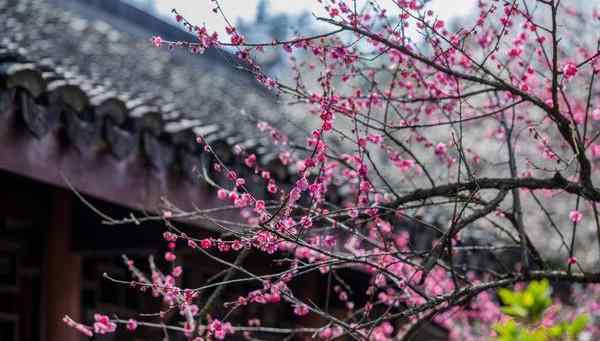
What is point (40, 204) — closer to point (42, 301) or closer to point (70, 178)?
point (42, 301)

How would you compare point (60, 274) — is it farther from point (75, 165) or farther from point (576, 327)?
point (576, 327)

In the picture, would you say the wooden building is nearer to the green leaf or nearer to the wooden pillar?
the wooden pillar

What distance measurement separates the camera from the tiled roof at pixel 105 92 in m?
2.98

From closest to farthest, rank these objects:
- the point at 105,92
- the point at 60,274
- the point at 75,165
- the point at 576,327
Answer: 1. the point at 576,327
2. the point at 75,165
3. the point at 105,92
4. the point at 60,274

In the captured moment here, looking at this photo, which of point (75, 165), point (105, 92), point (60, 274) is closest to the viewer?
point (75, 165)

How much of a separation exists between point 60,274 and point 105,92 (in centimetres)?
117

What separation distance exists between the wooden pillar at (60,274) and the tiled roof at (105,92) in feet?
2.37

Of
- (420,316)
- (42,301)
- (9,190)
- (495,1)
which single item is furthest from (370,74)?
(42,301)

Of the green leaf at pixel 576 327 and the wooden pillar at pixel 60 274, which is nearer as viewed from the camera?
the green leaf at pixel 576 327

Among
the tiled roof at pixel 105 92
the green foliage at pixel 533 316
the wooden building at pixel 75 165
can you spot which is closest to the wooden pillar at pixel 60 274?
the wooden building at pixel 75 165

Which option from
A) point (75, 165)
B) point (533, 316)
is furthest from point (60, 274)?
point (533, 316)

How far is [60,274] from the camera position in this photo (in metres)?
4.10

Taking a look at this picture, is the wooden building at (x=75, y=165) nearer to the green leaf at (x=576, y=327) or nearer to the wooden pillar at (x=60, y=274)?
the wooden pillar at (x=60, y=274)

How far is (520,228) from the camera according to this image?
2.69 metres
